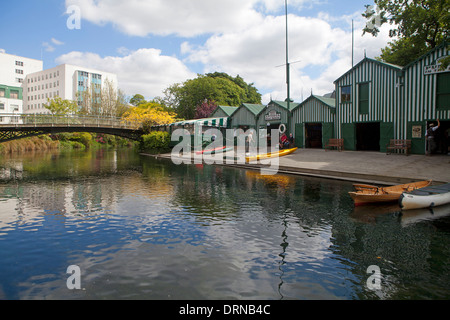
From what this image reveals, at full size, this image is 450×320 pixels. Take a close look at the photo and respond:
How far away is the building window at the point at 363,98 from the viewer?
24.2m

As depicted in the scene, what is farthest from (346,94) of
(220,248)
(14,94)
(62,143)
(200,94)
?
(14,94)

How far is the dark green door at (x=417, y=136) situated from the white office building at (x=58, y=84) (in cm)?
7316

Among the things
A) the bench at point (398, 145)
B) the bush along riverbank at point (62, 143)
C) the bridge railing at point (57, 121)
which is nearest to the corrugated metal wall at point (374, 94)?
the bench at point (398, 145)

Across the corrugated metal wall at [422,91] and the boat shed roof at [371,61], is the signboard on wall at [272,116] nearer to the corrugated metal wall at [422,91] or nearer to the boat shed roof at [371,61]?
the boat shed roof at [371,61]

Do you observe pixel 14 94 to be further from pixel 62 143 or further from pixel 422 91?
pixel 422 91

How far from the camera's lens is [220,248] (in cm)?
701

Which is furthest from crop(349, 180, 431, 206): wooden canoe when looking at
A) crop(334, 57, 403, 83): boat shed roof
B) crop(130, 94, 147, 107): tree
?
crop(130, 94, 147, 107): tree

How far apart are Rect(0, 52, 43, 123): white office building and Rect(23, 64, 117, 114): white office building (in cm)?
248

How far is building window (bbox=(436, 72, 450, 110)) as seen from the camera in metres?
20.0

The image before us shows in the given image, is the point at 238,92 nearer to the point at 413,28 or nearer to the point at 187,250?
the point at 413,28

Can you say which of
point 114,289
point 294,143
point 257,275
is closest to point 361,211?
point 257,275

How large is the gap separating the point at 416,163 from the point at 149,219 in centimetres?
1553

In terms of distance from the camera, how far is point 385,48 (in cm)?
3522

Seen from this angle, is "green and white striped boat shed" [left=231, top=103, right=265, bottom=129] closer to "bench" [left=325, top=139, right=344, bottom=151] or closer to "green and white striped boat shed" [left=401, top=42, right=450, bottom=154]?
"bench" [left=325, top=139, right=344, bottom=151]
